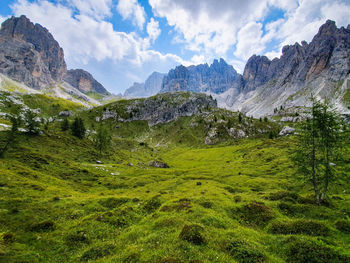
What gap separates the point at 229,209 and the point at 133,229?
1479 centimetres

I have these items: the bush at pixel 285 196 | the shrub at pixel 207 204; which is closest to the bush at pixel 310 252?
the shrub at pixel 207 204

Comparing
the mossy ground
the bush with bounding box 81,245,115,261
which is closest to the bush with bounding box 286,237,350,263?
the mossy ground

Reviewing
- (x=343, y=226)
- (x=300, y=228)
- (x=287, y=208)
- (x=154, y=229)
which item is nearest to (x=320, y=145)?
(x=287, y=208)

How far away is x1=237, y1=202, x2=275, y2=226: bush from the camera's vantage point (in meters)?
22.1

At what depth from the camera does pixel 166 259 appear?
11742 mm

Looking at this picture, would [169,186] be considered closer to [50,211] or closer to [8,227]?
[50,211]

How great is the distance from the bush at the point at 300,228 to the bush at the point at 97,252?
17797 millimetres

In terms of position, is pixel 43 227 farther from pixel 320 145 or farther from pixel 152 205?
pixel 320 145

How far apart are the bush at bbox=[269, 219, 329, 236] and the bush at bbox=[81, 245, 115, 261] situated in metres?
17.8

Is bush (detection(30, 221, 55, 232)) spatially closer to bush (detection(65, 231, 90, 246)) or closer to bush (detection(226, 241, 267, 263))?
bush (detection(65, 231, 90, 246))

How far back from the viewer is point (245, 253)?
43.6ft

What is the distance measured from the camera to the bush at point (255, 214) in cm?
2206

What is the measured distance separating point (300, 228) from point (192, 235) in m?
12.6

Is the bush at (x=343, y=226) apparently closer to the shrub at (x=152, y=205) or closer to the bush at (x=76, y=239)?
the shrub at (x=152, y=205)
